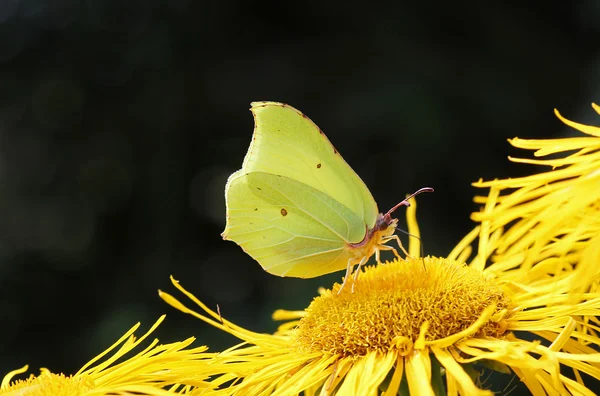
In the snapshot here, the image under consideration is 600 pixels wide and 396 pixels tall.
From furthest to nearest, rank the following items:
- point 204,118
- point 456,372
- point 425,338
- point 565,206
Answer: point 204,118 → point 425,338 → point 456,372 → point 565,206

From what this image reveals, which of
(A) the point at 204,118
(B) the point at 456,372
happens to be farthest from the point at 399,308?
(A) the point at 204,118

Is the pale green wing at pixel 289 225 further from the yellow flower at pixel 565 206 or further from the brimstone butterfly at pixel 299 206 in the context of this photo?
the yellow flower at pixel 565 206

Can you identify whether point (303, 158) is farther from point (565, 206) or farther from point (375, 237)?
point (565, 206)

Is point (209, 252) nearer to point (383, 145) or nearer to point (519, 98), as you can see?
point (383, 145)

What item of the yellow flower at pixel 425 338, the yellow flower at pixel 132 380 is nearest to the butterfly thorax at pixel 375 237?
the yellow flower at pixel 425 338

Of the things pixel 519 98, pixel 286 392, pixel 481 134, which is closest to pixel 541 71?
pixel 519 98

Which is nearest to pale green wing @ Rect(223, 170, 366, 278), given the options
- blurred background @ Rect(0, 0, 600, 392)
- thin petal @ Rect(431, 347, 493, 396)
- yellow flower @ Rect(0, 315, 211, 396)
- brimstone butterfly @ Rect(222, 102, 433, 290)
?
brimstone butterfly @ Rect(222, 102, 433, 290)

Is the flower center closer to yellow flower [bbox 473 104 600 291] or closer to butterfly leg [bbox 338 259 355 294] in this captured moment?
butterfly leg [bbox 338 259 355 294]

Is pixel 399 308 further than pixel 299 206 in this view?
No
